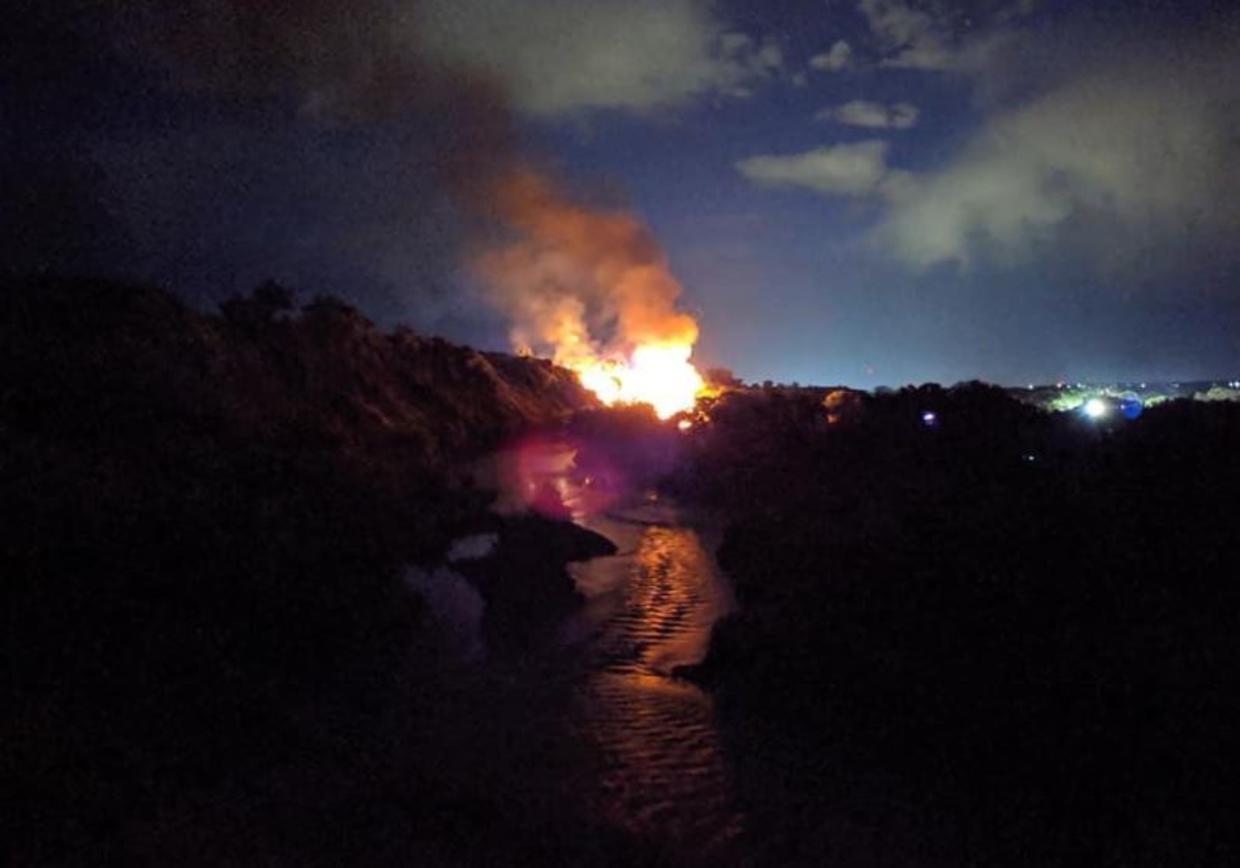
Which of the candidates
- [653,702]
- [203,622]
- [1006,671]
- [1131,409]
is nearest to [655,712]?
[653,702]

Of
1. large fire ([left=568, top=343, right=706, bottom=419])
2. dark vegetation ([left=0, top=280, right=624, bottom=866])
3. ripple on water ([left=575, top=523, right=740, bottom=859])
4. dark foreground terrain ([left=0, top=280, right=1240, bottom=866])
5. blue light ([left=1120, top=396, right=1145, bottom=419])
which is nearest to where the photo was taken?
dark vegetation ([left=0, top=280, right=624, bottom=866])

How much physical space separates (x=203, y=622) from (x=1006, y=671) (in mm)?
10190

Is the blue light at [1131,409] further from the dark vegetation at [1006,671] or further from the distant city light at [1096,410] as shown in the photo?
the dark vegetation at [1006,671]

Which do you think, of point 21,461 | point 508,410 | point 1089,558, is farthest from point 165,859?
point 508,410

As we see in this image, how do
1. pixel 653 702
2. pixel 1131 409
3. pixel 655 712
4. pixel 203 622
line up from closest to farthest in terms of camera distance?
pixel 203 622
pixel 655 712
pixel 653 702
pixel 1131 409

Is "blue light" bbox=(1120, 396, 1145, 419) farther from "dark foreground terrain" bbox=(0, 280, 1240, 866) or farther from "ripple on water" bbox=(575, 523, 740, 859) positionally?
"ripple on water" bbox=(575, 523, 740, 859)

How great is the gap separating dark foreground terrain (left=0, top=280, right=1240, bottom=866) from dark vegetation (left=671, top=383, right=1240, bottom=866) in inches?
1.4

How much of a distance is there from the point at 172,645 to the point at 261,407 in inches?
833

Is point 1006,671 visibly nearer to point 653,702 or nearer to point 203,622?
point 653,702

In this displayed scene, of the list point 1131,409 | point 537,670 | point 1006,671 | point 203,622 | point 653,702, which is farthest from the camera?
point 1131,409

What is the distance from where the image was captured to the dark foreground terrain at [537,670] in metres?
7.40

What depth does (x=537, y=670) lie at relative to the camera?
1237 cm

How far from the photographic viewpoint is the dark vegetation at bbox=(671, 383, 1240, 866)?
24.5 ft

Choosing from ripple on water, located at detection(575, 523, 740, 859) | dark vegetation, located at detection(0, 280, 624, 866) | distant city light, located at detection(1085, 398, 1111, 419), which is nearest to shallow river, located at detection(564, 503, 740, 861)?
ripple on water, located at detection(575, 523, 740, 859)
